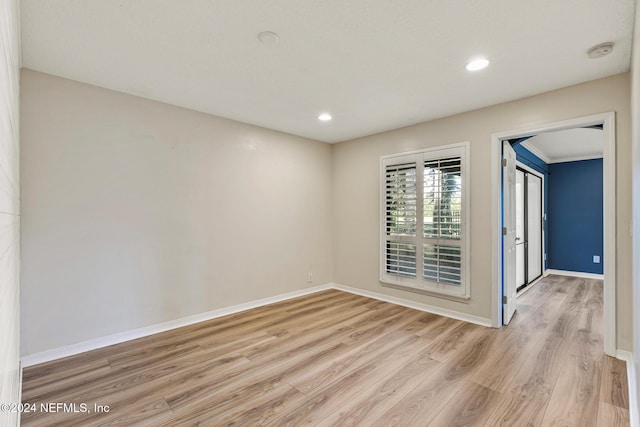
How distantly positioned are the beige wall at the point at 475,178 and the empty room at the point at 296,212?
2cm

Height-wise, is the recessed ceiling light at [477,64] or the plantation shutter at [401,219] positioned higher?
the recessed ceiling light at [477,64]

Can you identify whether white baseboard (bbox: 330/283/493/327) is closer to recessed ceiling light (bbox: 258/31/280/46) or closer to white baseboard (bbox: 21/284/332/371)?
white baseboard (bbox: 21/284/332/371)

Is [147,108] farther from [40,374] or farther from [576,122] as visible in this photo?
[576,122]

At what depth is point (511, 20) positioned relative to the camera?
6.16 feet

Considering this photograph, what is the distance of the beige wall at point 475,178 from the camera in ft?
8.33

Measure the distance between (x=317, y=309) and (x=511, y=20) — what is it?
11.4ft

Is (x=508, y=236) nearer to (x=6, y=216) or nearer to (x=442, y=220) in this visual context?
(x=442, y=220)

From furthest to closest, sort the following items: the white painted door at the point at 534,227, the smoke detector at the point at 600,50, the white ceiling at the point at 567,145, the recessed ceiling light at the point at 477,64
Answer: the white painted door at the point at 534,227, the white ceiling at the point at 567,145, the recessed ceiling light at the point at 477,64, the smoke detector at the point at 600,50

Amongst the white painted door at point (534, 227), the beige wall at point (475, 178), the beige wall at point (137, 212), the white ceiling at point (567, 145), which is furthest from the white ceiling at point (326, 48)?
the white painted door at point (534, 227)

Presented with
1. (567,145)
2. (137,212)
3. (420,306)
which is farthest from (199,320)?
(567,145)

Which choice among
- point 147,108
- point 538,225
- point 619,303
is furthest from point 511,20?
point 538,225

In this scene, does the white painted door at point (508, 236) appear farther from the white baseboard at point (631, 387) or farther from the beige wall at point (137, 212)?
the beige wall at point (137, 212)

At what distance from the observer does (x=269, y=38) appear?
2.06m

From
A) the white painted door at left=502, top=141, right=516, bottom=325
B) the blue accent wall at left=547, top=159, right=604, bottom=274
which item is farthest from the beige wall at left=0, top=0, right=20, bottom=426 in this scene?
the blue accent wall at left=547, top=159, right=604, bottom=274
